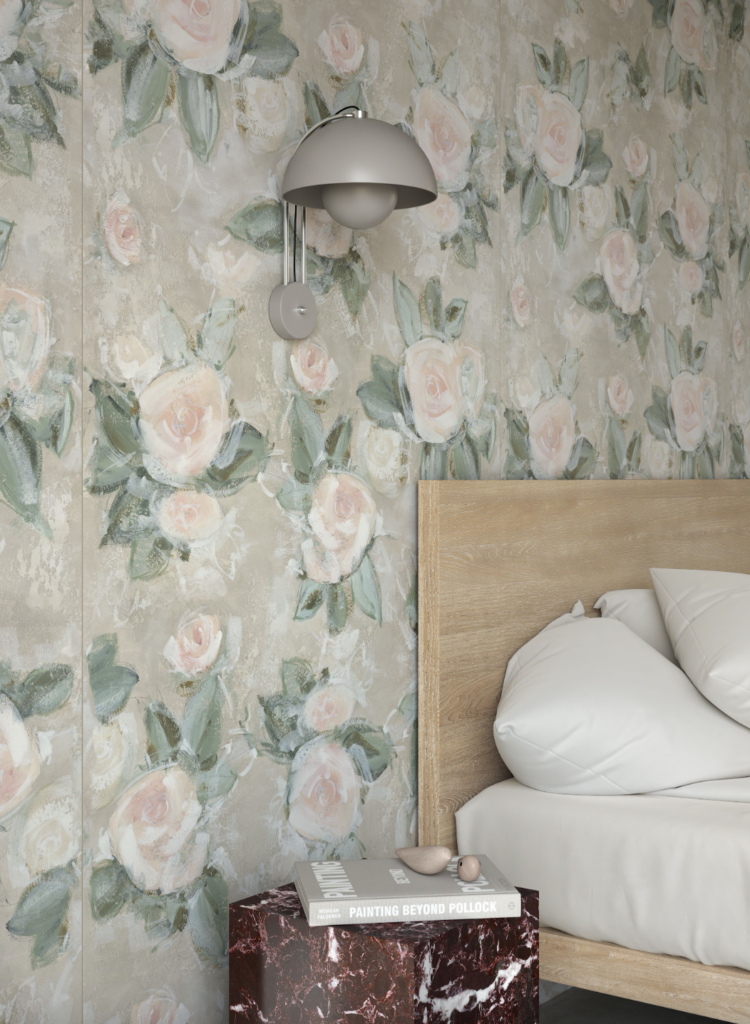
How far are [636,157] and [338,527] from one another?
1478 mm

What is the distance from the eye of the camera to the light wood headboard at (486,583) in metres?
1.98

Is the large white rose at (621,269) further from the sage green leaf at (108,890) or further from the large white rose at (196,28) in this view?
the sage green leaf at (108,890)

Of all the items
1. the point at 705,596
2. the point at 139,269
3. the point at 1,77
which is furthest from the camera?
the point at 705,596

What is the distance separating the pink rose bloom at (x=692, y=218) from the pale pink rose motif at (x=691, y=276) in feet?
0.11

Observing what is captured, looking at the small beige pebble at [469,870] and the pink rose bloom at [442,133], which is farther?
the pink rose bloom at [442,133]

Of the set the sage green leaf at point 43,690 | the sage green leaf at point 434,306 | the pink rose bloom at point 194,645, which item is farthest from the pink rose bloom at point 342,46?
the sage green leaf at point 43,690

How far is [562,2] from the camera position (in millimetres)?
2434

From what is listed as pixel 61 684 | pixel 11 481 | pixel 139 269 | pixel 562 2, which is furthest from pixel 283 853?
pixel 562 2

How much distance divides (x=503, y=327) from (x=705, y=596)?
0.72 m

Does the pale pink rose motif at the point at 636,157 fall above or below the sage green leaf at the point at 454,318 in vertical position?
above

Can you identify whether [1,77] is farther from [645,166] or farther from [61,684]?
[645,166]

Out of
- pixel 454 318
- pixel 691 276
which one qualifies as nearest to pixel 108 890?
pixel 454 318

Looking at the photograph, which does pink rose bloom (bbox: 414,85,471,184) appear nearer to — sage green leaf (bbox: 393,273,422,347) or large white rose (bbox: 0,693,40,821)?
sage green leaf (bbox: 393,273,422,347)

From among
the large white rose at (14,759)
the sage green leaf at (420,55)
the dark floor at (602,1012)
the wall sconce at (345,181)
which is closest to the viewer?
the large white rose at (14,759)
